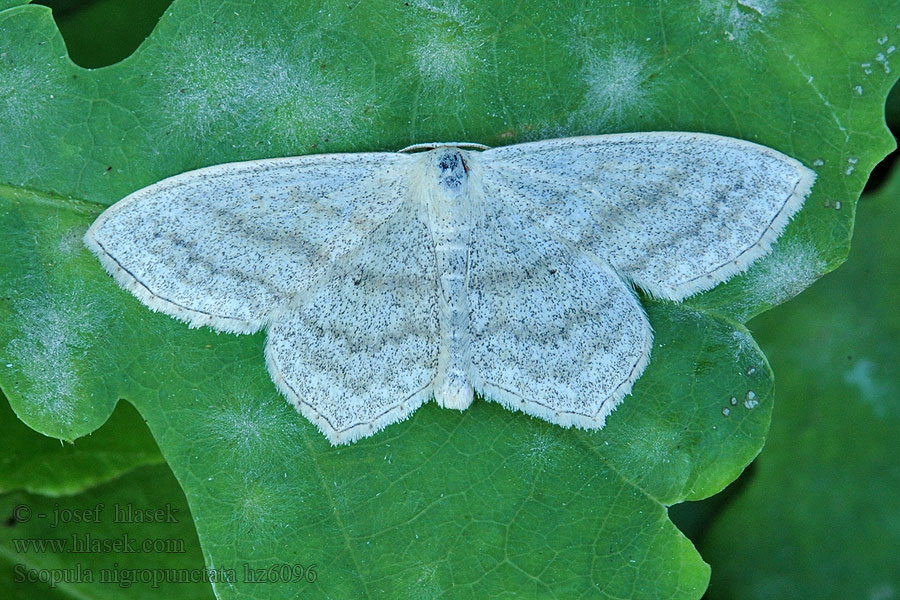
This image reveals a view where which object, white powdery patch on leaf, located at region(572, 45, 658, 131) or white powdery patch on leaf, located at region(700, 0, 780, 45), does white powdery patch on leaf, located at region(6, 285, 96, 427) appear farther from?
white powdery patch on leaf, located at region(700, 0, 780, 45)

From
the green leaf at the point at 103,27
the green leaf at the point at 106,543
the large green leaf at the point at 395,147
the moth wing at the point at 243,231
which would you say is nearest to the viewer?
the moth wing at the point at 243,231

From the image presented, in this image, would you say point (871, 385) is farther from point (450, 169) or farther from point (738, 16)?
point (450, 169)

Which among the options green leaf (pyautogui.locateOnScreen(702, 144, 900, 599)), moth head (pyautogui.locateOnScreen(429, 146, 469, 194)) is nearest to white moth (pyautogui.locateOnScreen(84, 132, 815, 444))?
moth head (pyautogui.locateOnScreen(429, 146, 469, 194))

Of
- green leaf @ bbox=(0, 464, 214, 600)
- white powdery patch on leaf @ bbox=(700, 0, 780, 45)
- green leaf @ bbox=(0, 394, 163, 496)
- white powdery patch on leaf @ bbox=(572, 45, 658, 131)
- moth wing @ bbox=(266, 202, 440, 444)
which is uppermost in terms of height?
white powdery patch on leaf @ bbox=(700, 0, 780, 45)

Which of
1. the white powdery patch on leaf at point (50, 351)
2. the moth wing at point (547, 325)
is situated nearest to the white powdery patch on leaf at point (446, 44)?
the moth wing at point (547, 325)

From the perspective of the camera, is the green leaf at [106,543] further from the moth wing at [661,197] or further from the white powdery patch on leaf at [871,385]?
the white powdery patch on leaf at [871,385]

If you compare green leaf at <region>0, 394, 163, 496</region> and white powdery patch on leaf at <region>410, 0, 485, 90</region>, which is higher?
white powdery patch on leaf at <region>410, 0, 485, 90</region>

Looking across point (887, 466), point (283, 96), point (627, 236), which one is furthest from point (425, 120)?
point (887, 466)
